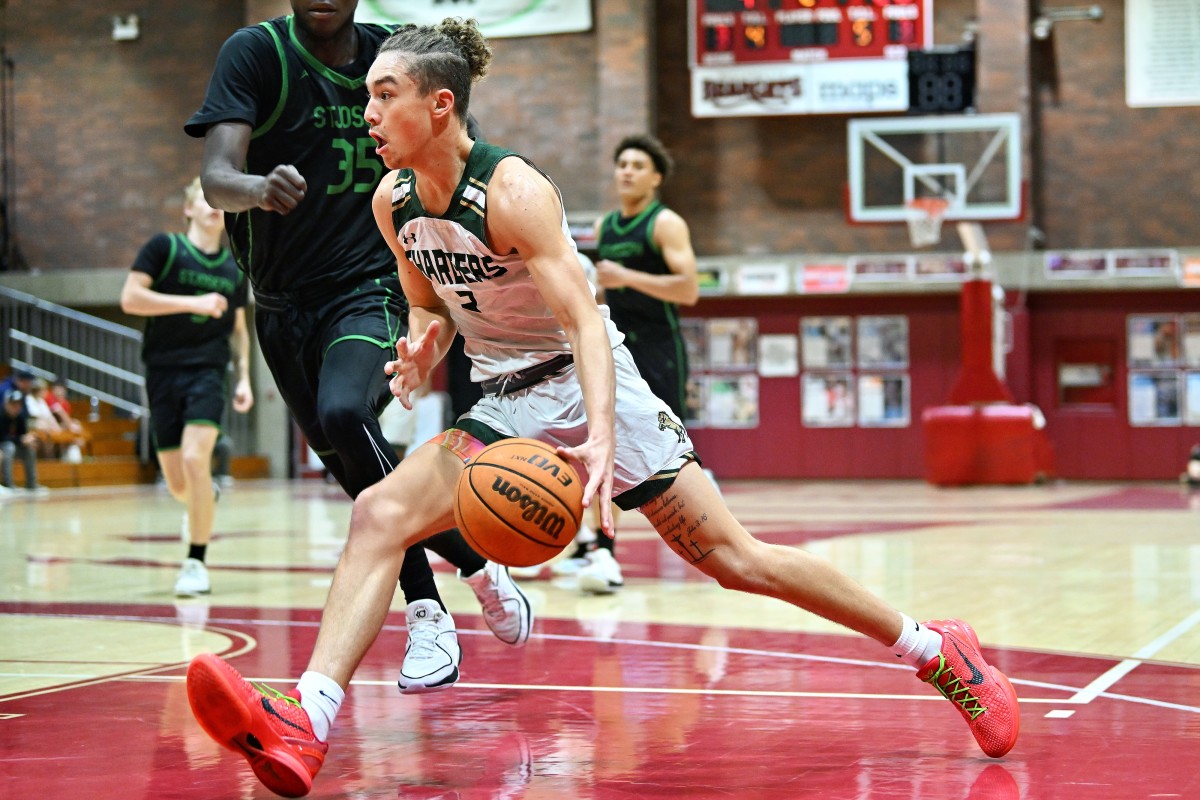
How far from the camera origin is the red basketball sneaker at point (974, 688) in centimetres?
326

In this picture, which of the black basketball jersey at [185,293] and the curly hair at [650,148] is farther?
the curly hair at [650,148]

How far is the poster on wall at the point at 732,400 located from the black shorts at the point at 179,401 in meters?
14.5

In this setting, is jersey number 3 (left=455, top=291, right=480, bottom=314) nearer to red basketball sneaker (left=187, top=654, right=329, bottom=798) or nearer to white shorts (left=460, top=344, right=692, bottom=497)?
white shorts (left=460, top=344, right=692, bottom=497)

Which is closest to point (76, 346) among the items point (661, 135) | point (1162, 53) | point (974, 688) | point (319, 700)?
point (661, 135)

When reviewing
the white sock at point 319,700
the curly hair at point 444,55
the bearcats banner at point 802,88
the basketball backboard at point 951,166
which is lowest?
the white sock at point 319,700

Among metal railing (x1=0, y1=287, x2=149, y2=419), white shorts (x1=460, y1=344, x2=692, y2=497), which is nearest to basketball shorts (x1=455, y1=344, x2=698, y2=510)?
white shorts (x1=460, y1=344, x2=692, y2=497)

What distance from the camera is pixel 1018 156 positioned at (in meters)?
18.3

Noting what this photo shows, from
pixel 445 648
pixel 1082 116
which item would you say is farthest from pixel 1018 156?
pixel 445 648

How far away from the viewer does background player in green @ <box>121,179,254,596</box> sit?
688 centimetres

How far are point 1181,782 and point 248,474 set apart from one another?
19.7 meters

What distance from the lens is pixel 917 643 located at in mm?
3406

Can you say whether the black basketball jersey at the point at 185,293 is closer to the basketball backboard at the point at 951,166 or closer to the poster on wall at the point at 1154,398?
the basketball backboard at the point at 951,166

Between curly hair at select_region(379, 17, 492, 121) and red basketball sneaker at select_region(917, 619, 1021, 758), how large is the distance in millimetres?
1688

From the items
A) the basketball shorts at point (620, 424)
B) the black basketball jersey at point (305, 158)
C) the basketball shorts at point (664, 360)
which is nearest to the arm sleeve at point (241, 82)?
the black basketball jersey at point (305, 158)
